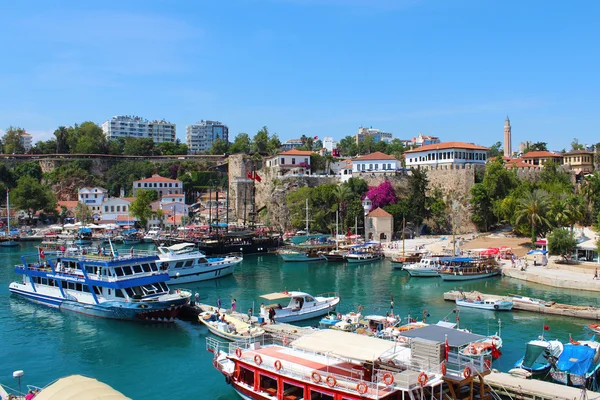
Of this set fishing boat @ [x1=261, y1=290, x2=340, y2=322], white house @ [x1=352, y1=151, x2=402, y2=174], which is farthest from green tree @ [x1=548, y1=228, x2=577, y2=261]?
white house @ [x1=352, y1=151, x2=402, y2=174]

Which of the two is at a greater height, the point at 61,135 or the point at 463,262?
the point at 61,135

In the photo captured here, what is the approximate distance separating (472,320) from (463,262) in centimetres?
1352

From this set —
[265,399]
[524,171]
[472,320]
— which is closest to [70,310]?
[265,399]

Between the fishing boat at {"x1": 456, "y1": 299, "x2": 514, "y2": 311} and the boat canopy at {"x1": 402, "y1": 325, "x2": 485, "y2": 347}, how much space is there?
1250cm

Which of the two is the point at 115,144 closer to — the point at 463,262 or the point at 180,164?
the point at 180,164

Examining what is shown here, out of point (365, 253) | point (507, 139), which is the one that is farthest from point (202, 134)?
point (365, 253)

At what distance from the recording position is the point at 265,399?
16891 mm

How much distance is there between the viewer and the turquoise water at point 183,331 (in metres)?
20.9

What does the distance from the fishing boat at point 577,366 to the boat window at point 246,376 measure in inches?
423

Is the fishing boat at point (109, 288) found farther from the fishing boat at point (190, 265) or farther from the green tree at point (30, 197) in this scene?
the green tree at point (30, 197)

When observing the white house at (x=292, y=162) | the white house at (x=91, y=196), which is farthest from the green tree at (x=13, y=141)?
the white house at (x=292, y=162)

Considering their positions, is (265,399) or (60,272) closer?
(265,399)

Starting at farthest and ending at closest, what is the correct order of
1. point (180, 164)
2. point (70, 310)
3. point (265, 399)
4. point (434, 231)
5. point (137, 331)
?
1. point (180, 164)
2. point (434, 231)
3. point (70, 310)
4. point (137, 331)
5. point (265, 399)

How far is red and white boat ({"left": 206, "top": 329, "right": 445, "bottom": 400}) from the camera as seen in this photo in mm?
14320
